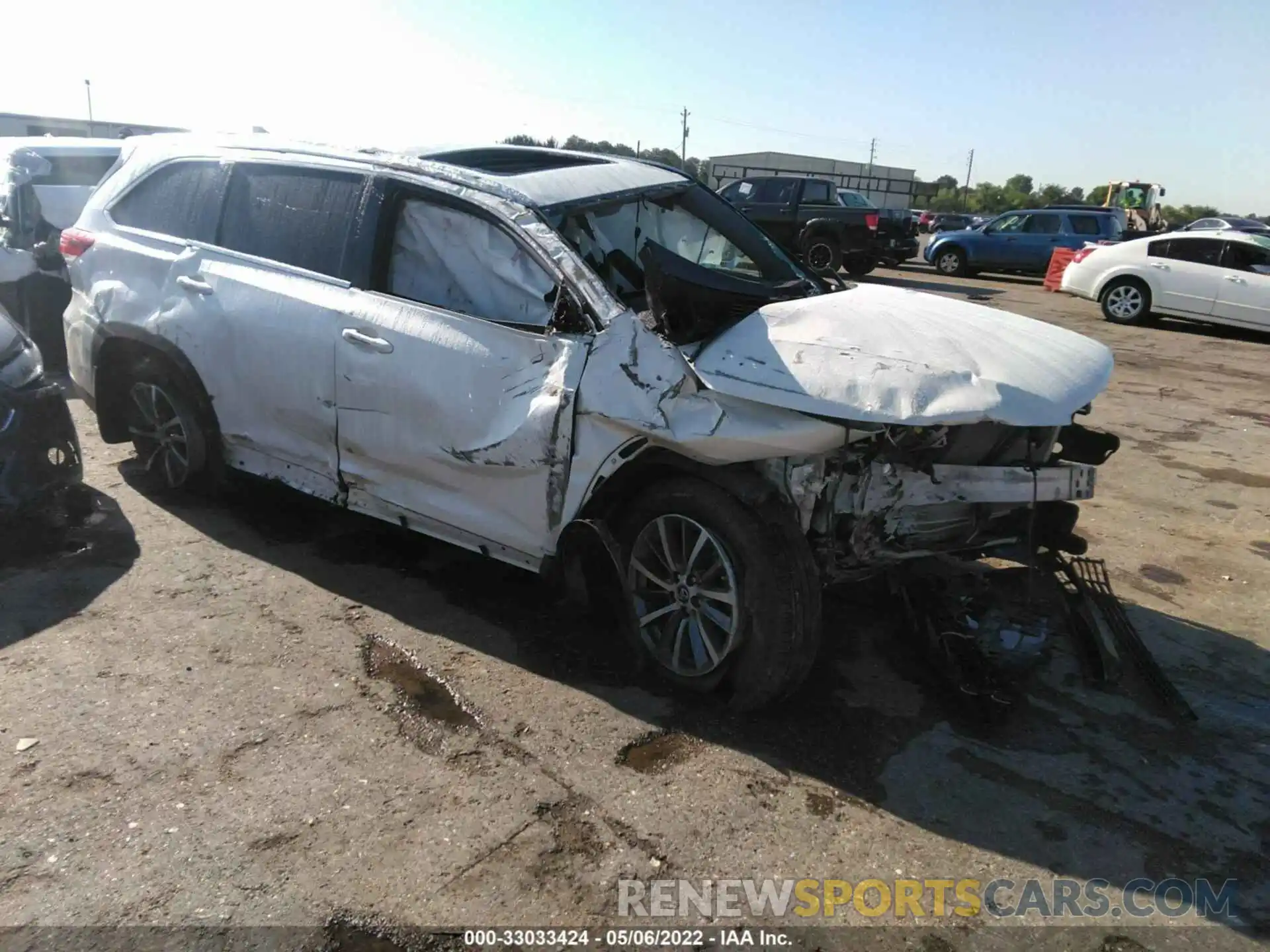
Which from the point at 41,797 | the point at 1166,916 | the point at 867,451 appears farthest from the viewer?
the point at 867,451

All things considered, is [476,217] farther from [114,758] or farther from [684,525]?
[114,758]

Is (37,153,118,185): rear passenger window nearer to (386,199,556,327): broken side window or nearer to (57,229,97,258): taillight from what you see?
(57,229,97,258): taillight

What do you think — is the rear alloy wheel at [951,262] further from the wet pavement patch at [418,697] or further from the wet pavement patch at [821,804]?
the wet pavement patch at [821,804]

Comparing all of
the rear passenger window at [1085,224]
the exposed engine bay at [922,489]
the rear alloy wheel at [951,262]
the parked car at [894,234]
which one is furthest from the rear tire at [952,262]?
the exposed engine bay at [922,489]

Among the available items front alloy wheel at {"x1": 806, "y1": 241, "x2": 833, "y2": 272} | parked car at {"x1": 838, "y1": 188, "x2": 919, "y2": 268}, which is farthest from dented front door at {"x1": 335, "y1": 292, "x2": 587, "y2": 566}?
parked car at {"x1": 838, "y1": 188, "x2": 919, "y2": 268}

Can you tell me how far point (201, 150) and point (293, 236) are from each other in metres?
0.97

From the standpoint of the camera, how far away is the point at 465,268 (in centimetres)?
383

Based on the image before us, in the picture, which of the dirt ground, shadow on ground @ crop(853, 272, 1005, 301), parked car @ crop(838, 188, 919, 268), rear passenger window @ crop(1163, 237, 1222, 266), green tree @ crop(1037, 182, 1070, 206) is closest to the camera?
the dirt ground

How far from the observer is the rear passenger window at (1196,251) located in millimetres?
13703

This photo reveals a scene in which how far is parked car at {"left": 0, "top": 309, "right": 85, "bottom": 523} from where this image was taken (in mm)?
4223

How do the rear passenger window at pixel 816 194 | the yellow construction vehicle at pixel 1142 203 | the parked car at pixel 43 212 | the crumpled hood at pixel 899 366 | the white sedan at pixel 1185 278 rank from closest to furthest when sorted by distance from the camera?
the crumpled hood at pixel 899 366 < the parked car at pixel 43 212 < the white sedan at pixel 1185 278 < the rear passenger window at pixel 816 194 < the yellow construction vehicle at pixel 1142 203

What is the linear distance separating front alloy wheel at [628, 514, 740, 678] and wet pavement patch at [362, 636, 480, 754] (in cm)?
76

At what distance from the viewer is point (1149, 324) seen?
581 inches

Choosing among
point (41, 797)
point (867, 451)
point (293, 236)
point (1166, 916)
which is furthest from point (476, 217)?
point (1166, 916)
